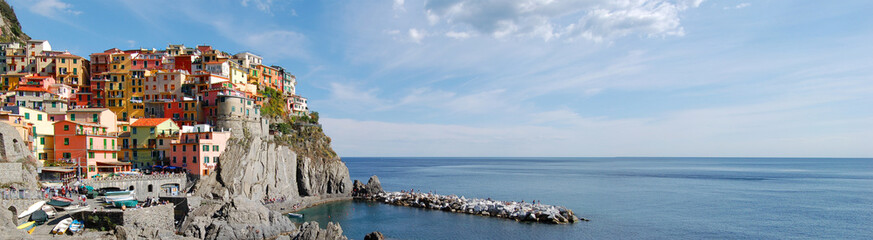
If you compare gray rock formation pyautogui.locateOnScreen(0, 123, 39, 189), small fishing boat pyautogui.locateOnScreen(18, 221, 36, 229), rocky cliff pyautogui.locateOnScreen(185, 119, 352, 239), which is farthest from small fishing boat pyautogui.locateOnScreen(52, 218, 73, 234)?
gray rock formation pyautogui.locateOnScreen(0, 123, 39, 189)

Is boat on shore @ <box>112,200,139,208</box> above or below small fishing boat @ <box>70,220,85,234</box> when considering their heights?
above

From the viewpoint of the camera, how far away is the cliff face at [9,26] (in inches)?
3359

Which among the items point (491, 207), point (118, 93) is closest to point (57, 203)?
point (118, 93)

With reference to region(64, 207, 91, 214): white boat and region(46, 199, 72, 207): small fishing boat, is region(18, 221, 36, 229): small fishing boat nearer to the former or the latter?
region(64, 207, 91, 214): white boat

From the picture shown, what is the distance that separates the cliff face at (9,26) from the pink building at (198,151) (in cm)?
5654

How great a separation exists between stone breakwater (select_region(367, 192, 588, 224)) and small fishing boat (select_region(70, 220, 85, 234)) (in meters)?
40.7

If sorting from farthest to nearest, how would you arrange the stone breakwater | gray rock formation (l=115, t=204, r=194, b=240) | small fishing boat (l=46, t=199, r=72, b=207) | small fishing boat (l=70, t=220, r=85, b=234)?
the stone breakwater → small fishing boat (l=46, t=199, r=72, b=207) → gray rock formation (l=115, t=204, r=194, b=240) → small fishing boat (l=70, t=220, r=85, b=234)

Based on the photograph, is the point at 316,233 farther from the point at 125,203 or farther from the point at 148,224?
the point at 125,203

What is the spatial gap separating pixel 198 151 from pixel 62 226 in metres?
24.0

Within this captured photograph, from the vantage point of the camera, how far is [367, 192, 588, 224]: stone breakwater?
53438 mm

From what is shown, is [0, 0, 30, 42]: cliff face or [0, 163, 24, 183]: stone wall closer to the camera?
[0, 163, 24, 183]: stone wall

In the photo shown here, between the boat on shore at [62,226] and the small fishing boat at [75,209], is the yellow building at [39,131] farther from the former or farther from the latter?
the boat on shore at [62,226]

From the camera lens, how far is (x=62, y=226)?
29.0 metres

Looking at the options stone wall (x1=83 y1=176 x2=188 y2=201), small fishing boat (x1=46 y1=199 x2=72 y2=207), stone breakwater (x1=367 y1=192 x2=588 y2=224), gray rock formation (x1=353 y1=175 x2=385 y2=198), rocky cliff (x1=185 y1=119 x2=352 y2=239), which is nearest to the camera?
small fishing boat (x1=46 y1=199 x2=72 y2=207)
